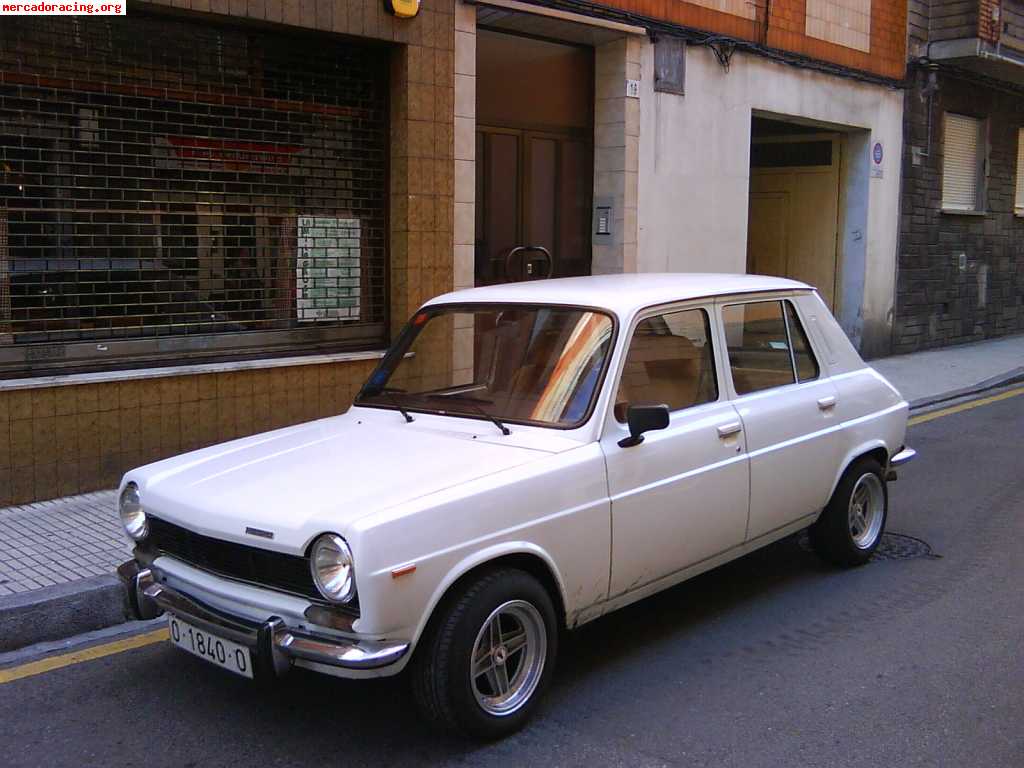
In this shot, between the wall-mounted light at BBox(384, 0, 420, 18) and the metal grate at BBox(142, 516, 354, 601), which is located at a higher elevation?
the wall-mounted light at BBox(384, 0, 420, 18)

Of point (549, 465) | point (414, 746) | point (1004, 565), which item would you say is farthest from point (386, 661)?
point (1004, 565)

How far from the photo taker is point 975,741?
3.97m

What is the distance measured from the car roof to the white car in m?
0.02

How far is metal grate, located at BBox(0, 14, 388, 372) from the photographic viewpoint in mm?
7336

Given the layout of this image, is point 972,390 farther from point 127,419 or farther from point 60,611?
point 60,611

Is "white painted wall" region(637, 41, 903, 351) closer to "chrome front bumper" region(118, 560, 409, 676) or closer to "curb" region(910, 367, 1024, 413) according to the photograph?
"curb" region(910, 367, 1024, 413)

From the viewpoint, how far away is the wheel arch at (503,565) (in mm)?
3750

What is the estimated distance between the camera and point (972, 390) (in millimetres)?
12562

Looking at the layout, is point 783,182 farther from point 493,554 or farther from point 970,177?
point 493,554

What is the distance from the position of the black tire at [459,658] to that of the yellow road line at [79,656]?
6.05ft

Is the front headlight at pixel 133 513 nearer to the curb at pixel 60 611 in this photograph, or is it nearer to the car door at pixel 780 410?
the curb at pixel 60 611

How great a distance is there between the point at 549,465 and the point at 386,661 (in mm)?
1003
